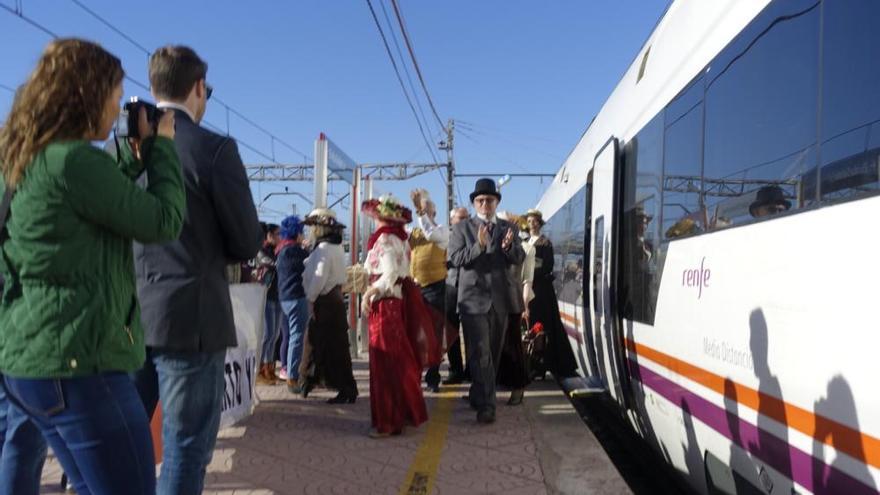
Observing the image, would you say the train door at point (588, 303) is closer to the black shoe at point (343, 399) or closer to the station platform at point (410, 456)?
the station platform at point (410, 456)

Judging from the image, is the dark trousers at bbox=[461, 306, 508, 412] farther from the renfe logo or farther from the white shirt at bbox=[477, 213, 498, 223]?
the renfe logo

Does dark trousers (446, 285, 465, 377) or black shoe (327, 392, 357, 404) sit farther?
dark trousers (446, 285, 465, 377)

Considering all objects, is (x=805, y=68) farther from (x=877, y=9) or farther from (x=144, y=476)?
(x=144, y=476)

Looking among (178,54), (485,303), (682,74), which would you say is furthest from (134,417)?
(485,303)

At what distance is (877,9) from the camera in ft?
7.15

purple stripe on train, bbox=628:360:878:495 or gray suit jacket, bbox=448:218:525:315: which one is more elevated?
gray suit jacket, bbox=448:218:525:315

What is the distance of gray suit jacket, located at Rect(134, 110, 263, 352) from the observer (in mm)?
2334

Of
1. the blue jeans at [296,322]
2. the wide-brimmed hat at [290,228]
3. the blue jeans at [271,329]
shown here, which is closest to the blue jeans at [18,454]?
the blue jeans at [296,322]

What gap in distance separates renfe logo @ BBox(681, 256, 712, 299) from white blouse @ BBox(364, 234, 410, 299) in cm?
219

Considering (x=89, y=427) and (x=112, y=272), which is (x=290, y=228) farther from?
(x=89, y=427)

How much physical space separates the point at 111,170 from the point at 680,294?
268cm

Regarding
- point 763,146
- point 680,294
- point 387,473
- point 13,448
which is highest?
point 763,146

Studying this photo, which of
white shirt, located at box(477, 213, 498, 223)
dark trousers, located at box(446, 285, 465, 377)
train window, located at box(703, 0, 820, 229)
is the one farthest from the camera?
dark trousers, located at box(446, 285, 465, 377)

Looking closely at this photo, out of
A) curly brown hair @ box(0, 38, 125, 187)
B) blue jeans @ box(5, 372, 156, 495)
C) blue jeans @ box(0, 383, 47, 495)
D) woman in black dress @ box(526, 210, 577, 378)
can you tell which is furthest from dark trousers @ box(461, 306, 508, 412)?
curly brown hair @ box(0, 38, 125, 187)
